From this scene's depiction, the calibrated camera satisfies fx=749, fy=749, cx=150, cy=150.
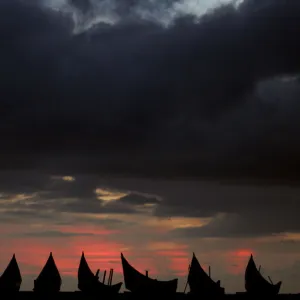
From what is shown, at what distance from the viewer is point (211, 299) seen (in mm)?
124625

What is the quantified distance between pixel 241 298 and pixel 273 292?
7155 mm

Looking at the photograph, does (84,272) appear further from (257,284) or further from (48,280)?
(257,284)

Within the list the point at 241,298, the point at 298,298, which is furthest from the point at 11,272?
the point at 298,298

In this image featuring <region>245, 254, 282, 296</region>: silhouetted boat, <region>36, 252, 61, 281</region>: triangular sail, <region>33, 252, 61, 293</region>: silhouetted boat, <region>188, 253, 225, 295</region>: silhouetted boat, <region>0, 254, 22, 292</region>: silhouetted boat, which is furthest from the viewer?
<region>245, 254, 282, 296</region>: silhouetted boat

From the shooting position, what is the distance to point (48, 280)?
396ft

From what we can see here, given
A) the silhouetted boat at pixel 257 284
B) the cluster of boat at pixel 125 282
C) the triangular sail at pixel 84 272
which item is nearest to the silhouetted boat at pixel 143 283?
the cluster of boat at pixel 125 282

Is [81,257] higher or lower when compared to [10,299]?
higher

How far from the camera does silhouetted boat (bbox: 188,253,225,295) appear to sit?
410 ft

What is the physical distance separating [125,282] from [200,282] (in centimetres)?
1274

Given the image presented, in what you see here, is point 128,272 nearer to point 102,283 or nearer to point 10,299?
point 102,283

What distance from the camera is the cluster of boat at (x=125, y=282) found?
120 metres

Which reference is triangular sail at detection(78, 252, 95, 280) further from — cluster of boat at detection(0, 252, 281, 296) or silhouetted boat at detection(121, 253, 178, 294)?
silhouetted boat at detection(121, 253, 178, 294)

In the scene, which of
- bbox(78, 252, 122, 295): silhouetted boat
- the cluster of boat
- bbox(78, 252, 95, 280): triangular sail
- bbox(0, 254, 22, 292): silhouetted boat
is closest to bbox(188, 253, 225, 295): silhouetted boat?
the cluster of boat

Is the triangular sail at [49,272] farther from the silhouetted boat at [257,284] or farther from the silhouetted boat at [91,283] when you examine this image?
the silhouetted boat at [257,284]
